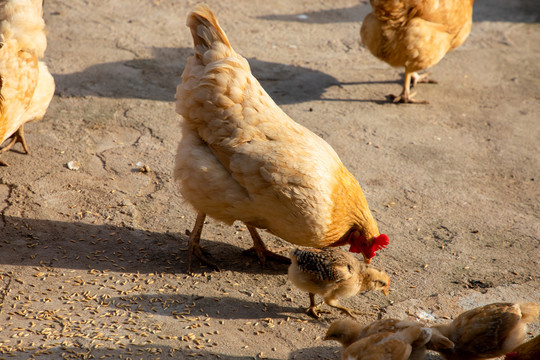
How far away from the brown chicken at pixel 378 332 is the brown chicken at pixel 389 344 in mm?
31

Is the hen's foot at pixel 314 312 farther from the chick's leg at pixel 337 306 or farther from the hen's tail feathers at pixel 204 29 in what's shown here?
the hen's tail feathers at pixel 204 29

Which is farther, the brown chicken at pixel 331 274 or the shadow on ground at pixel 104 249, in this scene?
the shadow on ground at pixel 104 249

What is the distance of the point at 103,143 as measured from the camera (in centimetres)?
616

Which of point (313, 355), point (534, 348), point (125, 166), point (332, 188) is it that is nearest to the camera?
point (534, 348)

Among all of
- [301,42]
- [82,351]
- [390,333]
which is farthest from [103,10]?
[390,333]

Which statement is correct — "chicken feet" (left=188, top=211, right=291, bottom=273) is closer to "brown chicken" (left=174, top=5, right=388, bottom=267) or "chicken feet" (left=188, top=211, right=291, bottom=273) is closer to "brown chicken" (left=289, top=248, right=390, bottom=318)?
"brown chicken" (left=174, top=5, right=388, bottom=267)

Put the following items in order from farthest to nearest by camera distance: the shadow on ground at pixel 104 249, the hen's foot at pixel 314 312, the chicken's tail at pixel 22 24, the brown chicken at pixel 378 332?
the chicken's tail at pixel 22 24
the shadow on ground at pixel 104 249
the hen's foot at pixel 314 312
the brown chicken at pixel 378 332

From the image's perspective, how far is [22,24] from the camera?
5.30 m

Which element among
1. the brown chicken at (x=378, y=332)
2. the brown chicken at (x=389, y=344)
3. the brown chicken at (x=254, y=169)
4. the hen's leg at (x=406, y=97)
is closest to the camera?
the brown chicken at (x=389, y=344)

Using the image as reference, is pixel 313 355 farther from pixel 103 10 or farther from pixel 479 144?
pixel 103 10

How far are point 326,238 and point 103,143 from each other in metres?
3.17

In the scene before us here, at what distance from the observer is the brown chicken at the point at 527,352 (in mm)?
3254

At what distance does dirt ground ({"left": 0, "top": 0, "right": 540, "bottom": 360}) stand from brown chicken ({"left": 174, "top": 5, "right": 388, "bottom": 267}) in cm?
Answer: 54

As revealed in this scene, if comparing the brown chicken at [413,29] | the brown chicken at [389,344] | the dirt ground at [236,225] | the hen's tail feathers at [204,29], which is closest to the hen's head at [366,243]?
the dirt ground at [236,225]
